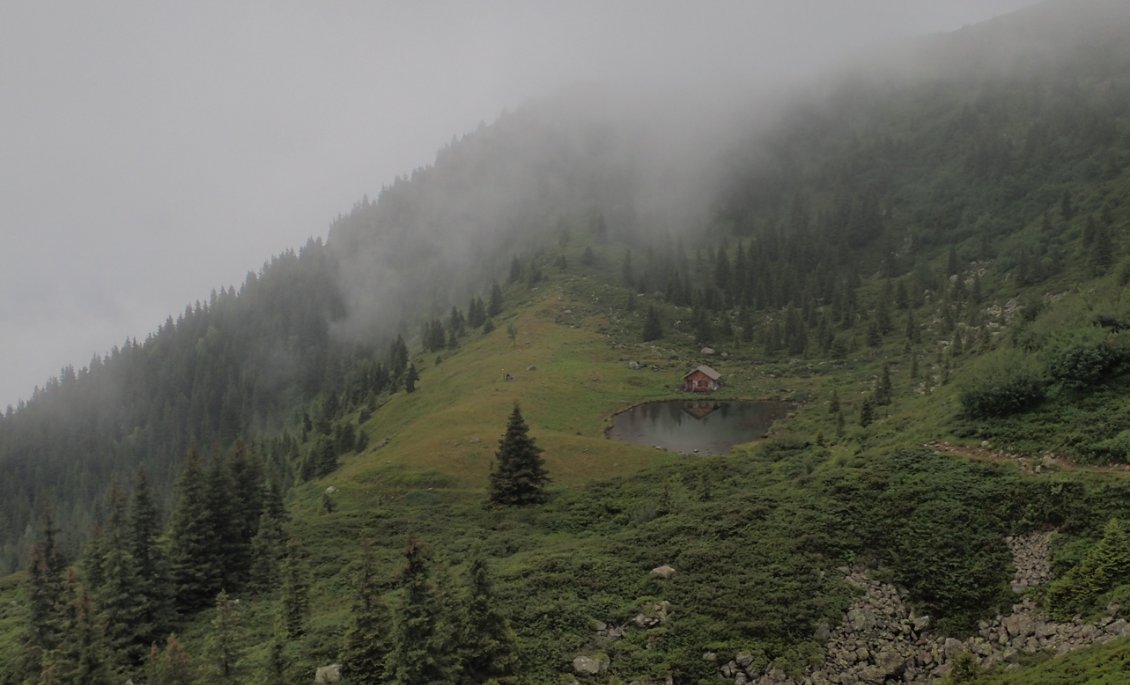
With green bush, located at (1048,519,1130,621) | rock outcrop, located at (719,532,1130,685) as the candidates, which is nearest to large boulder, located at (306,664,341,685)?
rock outcrop, located at (719,532,1130,685)

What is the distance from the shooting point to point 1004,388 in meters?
39.2

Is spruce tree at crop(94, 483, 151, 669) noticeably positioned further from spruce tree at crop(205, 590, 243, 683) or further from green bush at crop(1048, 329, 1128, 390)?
green bush at crop(1048, 329, 1128, 390)

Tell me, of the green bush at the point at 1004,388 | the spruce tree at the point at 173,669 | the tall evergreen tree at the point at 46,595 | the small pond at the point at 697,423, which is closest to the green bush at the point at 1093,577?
the green bush at the point at 1004,388

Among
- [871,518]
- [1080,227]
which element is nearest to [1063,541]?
[871,518]

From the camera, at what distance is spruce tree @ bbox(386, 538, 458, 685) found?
21984mm

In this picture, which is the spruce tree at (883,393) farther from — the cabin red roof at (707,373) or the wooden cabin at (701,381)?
the cabin red roof at (707,373)

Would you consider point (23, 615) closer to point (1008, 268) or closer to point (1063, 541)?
point (1063, 541)

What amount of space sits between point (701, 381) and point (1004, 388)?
69.5 metres

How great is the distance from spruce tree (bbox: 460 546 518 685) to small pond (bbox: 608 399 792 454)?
2127 inches

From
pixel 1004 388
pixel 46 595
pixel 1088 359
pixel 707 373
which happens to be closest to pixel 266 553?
pixel 46 595

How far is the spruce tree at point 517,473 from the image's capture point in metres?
55.6

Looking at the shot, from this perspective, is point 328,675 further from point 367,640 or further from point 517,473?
point 517,473

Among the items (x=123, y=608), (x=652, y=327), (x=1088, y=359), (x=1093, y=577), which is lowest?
(x=652, y=327)

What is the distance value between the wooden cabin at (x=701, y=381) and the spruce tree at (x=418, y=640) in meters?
88.6
